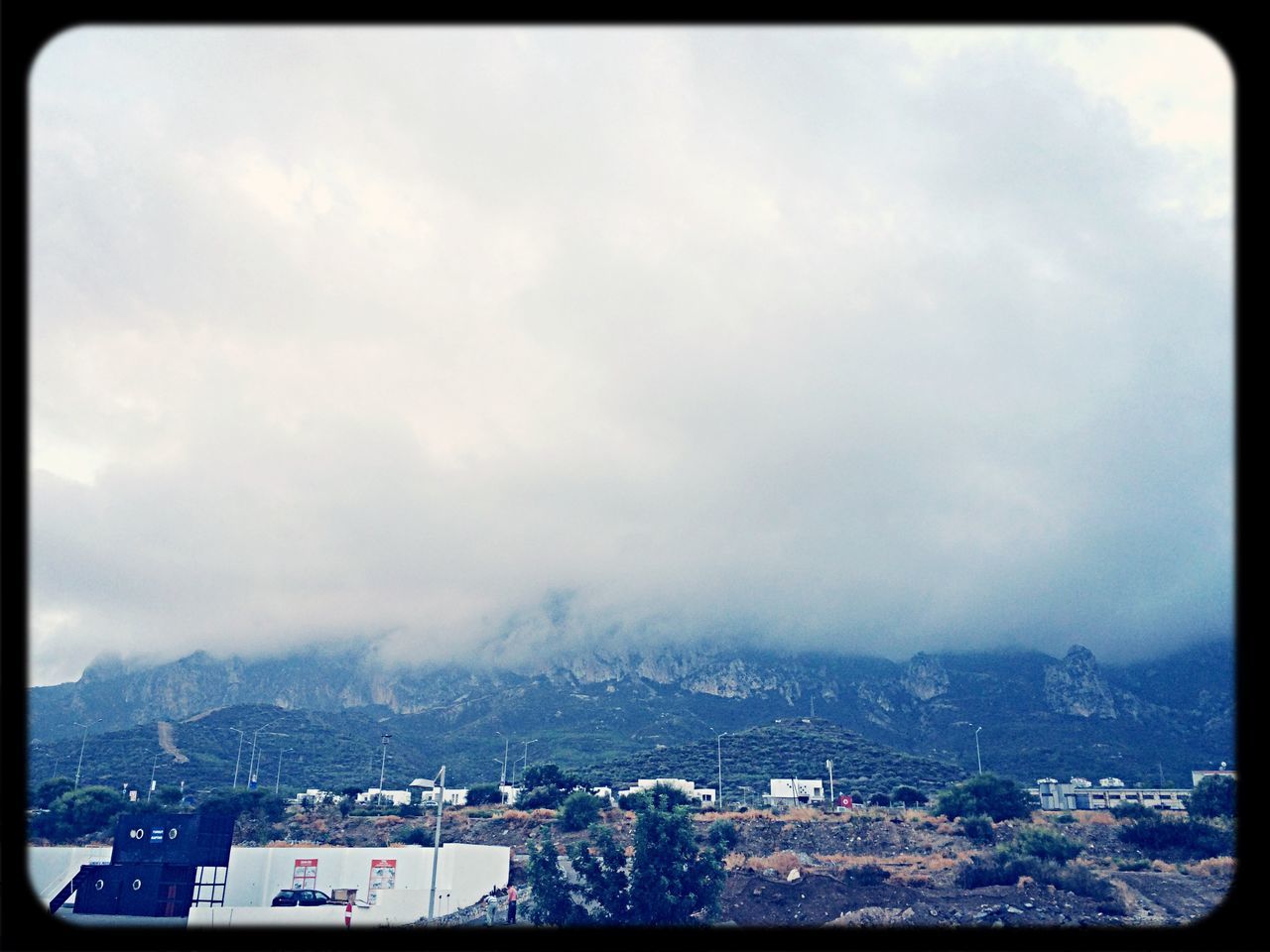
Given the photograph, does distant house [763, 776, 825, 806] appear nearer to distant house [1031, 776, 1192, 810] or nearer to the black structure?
distant house [1031, 776, 1192, 810]

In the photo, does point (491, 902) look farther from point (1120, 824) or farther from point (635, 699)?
point (635, 699)

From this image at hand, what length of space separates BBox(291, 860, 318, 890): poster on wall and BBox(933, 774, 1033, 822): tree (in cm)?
3626

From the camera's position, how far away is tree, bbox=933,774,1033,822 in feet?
192

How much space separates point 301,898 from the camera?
42.5 m

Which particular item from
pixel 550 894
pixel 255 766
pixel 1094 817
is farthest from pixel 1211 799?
pixel 255 766

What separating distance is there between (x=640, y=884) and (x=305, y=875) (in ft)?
50.9

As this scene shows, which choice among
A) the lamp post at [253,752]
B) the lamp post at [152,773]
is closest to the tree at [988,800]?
the lamp post at [253,752]

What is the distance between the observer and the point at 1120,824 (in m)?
56.6

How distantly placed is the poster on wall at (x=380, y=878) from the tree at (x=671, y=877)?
1134 centimetres

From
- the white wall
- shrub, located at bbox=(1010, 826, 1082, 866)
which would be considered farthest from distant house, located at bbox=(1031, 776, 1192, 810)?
the white wall

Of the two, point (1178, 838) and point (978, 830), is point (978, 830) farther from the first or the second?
point (1178, 838)

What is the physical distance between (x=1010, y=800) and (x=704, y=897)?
92.6 ft
